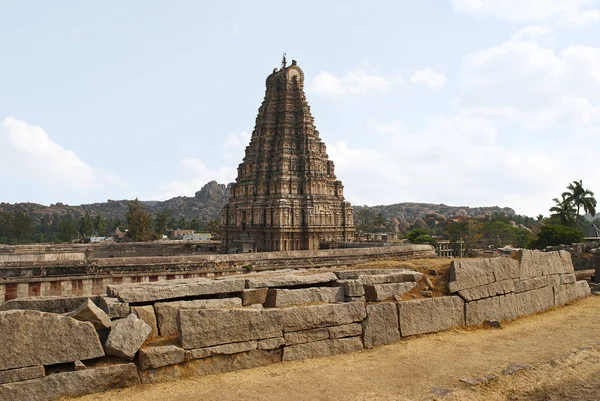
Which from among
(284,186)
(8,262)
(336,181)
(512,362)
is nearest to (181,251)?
(284,186)

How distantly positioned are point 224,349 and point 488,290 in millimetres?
6183

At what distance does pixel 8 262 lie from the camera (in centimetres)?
1616

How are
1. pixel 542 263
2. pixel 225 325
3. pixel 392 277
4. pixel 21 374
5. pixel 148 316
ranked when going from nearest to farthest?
pixel 21 374 → pixel 225 325 → pixel 148 316 → pixel 392 277 → pixel 542 263

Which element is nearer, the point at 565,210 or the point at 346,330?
the point at 346,330

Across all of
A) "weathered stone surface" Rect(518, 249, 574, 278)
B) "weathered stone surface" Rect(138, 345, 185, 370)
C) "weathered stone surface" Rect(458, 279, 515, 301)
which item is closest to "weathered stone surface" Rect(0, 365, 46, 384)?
"weathered stone surface" Rect(138, 345, 185, 370)

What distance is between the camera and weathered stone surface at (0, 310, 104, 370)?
5.26 metres

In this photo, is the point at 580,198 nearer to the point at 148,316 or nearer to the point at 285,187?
the point at 285,187

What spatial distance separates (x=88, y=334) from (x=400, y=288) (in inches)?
224

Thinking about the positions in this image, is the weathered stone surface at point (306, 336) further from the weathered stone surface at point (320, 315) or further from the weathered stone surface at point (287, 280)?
the weathered stone surface at point (287, 280)

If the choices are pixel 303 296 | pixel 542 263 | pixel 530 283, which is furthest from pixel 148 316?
pixel 542 263

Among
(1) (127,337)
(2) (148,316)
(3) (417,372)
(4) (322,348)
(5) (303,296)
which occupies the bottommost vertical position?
(3) (417,372)

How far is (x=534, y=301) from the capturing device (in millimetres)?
10734

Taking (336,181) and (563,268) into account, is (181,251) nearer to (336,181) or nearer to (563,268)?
(336,181)

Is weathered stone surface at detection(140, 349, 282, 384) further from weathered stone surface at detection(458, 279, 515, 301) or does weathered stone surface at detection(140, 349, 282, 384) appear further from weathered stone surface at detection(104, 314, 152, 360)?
weathered stone surface at detection(458, 279, 515, 301)
